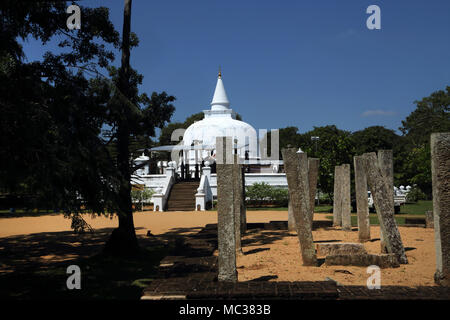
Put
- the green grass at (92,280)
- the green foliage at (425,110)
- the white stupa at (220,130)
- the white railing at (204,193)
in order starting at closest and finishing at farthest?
the green grass at (92,280)
the white railing at (204,193)
the white stupa at (220,130)
the green foliage at (425,110)

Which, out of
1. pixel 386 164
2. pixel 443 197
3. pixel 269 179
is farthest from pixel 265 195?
pixel 443 197

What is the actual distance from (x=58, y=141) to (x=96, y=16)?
4.46 m

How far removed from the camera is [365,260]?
264 inches

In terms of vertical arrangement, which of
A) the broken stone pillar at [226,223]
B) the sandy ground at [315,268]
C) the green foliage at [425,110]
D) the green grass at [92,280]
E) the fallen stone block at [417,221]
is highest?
the green foliage at [425,110]

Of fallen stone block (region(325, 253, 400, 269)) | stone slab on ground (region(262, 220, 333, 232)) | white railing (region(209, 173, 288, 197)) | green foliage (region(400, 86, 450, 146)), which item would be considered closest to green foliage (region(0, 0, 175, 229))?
fallen stone block (region(325, 253, 400, 269))

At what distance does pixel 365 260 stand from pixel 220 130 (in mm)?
30694

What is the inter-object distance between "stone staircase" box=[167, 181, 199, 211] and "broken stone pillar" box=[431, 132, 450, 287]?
59.6 feet

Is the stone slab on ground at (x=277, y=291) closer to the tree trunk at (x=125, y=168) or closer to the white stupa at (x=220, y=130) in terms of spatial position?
the tree trunk at (x=125, y=168)

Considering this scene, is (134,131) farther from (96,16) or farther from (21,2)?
(21,2)

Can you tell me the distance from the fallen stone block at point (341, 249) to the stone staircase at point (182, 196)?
15323 mm

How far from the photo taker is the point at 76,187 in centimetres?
509

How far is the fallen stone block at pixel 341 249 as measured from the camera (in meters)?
7.38

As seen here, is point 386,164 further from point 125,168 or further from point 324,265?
point 125,168

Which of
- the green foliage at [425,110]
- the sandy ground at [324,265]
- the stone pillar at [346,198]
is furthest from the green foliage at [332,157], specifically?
the green foliage at [425,110]
